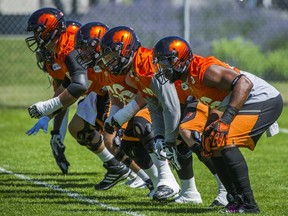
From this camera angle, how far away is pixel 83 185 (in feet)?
30.1

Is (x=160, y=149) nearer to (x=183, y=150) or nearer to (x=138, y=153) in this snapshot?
(x=183, y=150)

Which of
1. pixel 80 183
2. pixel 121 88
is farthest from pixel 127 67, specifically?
pixel 80 183

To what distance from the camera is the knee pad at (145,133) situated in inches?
314

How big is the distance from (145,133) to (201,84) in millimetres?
1223

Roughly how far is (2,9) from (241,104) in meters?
12.8

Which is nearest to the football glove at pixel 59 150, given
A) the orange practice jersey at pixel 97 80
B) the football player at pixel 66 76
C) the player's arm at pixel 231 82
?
the football player at pixel 66 76

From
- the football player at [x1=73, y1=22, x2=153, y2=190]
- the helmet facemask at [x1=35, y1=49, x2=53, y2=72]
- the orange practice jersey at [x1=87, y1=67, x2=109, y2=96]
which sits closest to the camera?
the football player at [x1=73, y1=22, x2=153, y2=190]

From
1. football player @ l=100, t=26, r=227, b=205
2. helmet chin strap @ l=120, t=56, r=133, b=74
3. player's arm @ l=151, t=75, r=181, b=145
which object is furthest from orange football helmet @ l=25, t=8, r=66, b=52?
player's arm @ l=151, t=75, r=181, b=145

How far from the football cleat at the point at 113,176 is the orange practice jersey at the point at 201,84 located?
6.98 feet

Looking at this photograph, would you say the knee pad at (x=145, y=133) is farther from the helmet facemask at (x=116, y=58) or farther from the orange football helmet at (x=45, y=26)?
the orange football helmet at (x=45, y=26)

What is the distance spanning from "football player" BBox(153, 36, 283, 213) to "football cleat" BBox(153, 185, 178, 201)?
843 mm

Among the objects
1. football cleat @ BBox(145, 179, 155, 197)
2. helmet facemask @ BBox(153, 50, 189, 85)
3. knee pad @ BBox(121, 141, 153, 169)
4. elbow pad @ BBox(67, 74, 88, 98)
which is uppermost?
helmet facemask @ BBox(153, 50, 189, 85)

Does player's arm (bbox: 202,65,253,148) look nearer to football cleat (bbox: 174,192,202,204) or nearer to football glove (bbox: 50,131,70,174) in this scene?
football cleat (bbox: 174,192,202,204)

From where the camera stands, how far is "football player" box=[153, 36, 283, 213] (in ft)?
22.2
